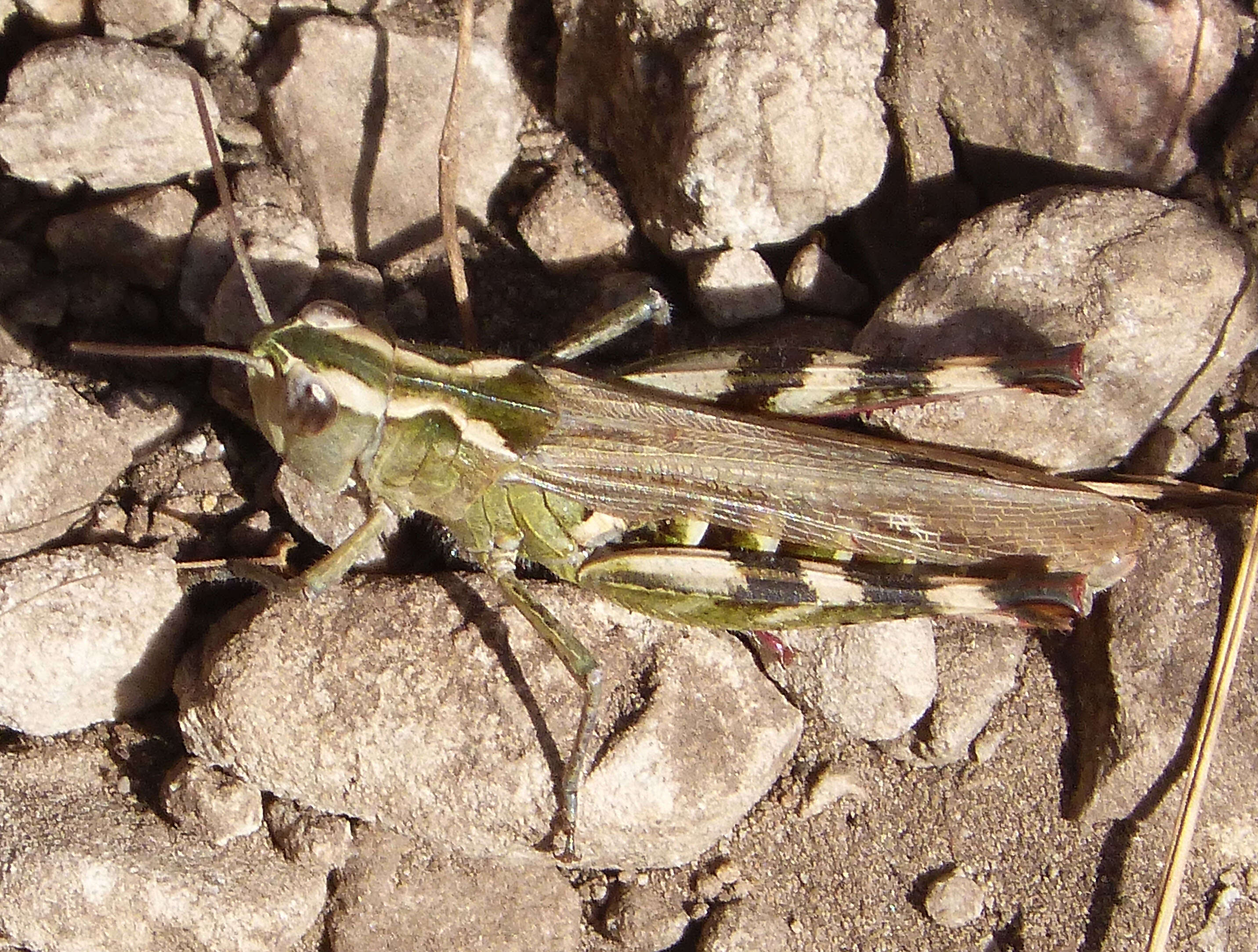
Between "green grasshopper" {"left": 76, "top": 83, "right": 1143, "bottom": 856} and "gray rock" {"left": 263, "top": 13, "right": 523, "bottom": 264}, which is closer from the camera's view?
"green grasshopper" {"left": 76, "top": 83, "right": 1143, "bottom": 856}

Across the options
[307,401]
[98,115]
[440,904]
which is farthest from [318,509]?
[98,115]

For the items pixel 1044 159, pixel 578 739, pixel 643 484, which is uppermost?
pixel 1044 159

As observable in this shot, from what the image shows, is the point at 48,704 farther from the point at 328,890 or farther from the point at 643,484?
the point at 643,484

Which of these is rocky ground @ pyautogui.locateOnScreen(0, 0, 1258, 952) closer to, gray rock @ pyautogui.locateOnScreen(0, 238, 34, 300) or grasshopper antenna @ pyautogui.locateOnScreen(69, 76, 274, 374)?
gray rock @ pyautogui.locateOnScreen(0, 238, 34, 300)

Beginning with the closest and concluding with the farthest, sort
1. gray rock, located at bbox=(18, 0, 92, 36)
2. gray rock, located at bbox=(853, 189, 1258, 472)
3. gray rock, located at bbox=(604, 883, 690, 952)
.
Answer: gray rock, located at bbox=(853, 189, 1258, 472) → gray rock, located at bbox=(604, 883, 690, 952) → gray rock, located at bbox=(18, 0, 92, 36)

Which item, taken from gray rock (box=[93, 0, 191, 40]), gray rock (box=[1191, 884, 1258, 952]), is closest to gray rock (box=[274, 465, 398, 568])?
gray rock (box=[93, 0, 191, 40])

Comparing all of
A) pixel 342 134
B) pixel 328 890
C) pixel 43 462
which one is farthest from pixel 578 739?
pixel 342 134

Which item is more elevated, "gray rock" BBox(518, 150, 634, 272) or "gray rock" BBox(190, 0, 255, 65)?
"gray rock" BBox(190, 0, 255, 65)

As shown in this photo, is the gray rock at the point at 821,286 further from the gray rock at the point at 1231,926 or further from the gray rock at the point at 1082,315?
the gray rock at the point at 1231,926
